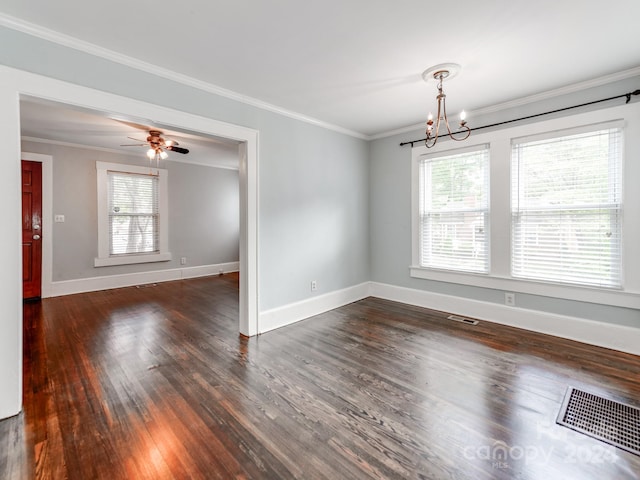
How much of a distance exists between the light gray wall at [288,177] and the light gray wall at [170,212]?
371cm

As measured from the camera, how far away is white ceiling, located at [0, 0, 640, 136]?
1.84m

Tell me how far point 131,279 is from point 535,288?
6436 millimetres

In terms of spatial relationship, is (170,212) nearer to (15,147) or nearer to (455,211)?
(15,147)

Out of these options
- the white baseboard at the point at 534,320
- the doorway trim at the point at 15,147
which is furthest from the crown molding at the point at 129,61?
the white baseboard at the point at 534,320

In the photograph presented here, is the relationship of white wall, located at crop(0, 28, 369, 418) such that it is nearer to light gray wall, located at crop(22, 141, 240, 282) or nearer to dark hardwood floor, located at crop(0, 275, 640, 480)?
dark hardwood floor, located at crop(0, 275, 640, 480)

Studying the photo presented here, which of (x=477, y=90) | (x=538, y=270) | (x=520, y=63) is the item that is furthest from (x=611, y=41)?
(x=538, y=270)

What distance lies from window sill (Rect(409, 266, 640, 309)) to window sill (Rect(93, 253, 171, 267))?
4.87 meters

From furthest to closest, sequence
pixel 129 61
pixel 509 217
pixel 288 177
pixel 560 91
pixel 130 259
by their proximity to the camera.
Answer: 1. pixel 130 259
2. pixel 288 177
3. pixel 509 217
4. pixel 560 91
5. pixel 129 61

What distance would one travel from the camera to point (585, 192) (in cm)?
293

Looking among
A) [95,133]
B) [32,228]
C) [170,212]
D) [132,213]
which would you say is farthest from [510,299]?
[32,228]

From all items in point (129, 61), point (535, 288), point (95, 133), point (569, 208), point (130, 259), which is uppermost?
point (95, 133)

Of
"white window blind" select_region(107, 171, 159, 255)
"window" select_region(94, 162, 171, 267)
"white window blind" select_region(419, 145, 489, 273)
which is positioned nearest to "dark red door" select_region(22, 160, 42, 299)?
"window" select_region(94, 162, 171, 267)

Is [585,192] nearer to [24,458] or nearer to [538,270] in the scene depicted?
[538,270]

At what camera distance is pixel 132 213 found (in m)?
5.74
